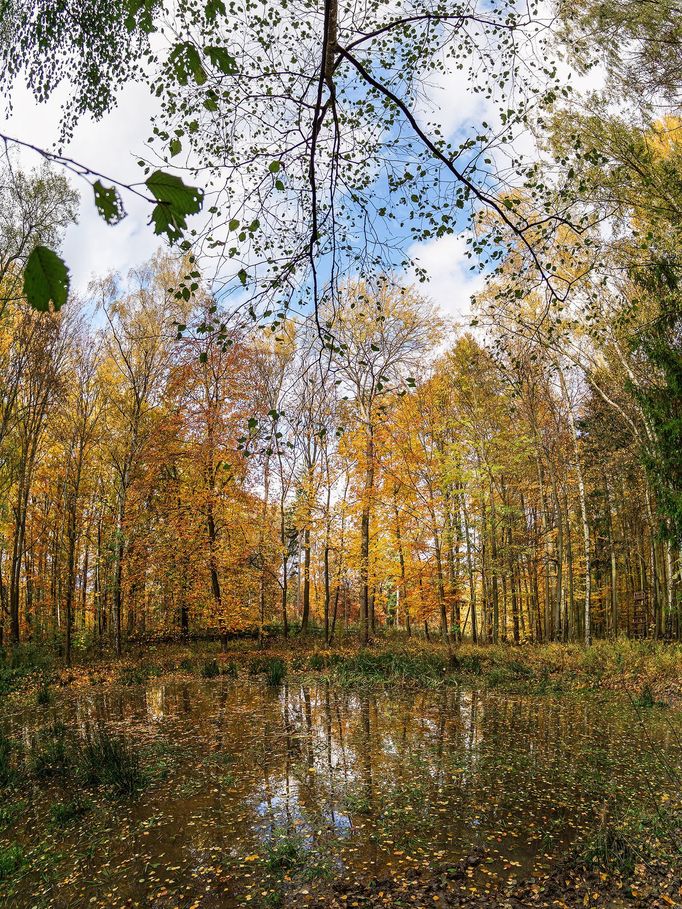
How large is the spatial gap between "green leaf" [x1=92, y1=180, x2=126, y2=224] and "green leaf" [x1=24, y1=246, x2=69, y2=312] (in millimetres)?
93

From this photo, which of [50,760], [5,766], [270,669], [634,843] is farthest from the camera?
[270,669]

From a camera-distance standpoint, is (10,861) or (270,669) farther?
→ (270,669)

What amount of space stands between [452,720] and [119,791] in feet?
17.8

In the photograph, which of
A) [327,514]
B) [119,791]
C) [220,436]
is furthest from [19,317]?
[119,791]

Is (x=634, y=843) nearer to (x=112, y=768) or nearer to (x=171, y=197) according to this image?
(x=112, y=768)

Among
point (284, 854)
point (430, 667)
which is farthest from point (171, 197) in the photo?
point (430, 667)

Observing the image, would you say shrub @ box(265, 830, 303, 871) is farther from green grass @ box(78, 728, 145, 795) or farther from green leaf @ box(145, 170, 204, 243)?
green leaf @ box(145, 170, 204, 243)

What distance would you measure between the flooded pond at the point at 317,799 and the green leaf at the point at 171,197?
3.02m

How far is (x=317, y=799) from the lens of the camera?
514 centimetres

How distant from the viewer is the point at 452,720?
28.2 ft

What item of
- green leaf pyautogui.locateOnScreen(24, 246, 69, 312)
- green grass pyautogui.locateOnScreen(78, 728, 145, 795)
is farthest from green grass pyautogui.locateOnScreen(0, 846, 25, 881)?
green leaf pyautogui.locateOnScreen(24, 246, 69, 312)

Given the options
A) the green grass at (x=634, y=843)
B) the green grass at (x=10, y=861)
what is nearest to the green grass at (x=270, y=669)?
the green grass at (x=10, y=861)

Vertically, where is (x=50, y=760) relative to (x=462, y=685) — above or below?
above

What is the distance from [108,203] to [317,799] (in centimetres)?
585
